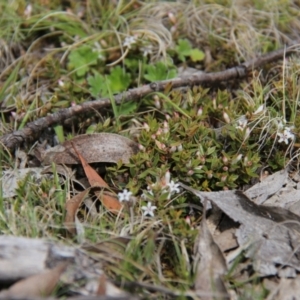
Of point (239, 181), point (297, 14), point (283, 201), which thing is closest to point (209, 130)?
point (239, 181)

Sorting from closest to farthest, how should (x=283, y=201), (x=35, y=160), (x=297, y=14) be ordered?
(x=283, y=201), (x=35, y=160), (x=297, y=14)

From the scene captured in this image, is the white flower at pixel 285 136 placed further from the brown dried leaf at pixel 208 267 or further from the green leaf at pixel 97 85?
the green leaf at pixel 97 85

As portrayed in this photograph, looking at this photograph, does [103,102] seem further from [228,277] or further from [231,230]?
[228,277]

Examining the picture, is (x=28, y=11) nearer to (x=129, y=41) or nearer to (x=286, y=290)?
(x=129, y=41)

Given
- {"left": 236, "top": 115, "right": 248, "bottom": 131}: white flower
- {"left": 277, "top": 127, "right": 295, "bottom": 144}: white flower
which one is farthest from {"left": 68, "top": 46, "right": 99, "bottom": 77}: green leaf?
{"left": 277, "top": 127, "right": 295, "bottom": 144}: white flower

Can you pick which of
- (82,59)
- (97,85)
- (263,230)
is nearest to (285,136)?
(263,230)

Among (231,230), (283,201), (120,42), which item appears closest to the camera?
(231,230)
